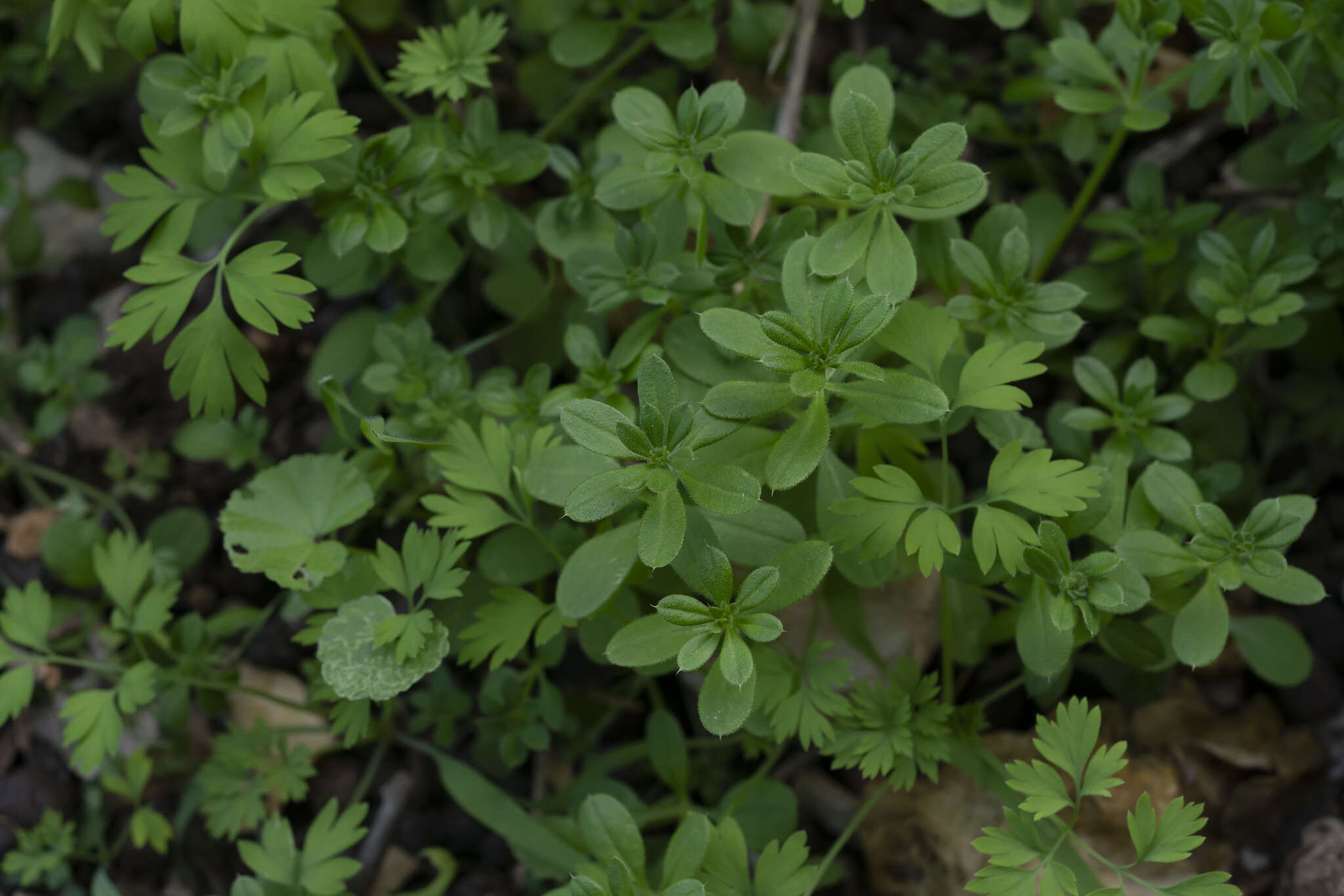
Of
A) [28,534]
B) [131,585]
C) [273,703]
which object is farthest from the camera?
[28,534]

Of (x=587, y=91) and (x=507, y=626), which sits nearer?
(x=507, y=626)

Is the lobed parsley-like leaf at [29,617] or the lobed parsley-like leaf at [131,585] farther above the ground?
the lobed parsley-like leaf at [131,585]

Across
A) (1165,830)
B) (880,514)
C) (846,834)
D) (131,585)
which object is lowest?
(131,585)

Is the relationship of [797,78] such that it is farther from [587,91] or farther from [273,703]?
[273,703]

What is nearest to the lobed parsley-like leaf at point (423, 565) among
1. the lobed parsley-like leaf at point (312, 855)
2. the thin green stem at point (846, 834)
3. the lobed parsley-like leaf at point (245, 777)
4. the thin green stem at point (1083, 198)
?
the lobed parsley-like leaf at point (312, 855)

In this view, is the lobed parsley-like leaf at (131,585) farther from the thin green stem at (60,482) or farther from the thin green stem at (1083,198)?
the thin green stem at (1083,198)

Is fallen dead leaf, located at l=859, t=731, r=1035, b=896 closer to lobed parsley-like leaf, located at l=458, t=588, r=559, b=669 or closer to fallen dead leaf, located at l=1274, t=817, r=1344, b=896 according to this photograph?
fallen dead leaf, located at l=1274, t=817, r=1344, b=896

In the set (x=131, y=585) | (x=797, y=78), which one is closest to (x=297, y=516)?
(x=131, y=585)
